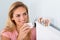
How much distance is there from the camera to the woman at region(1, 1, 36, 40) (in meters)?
1.12

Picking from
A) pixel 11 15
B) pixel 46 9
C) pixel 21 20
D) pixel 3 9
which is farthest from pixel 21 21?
pixel 3 9

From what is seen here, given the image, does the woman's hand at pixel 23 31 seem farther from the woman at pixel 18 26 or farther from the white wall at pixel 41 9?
the white wall at pixel 41 9

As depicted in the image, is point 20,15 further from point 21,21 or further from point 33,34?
point 33,34

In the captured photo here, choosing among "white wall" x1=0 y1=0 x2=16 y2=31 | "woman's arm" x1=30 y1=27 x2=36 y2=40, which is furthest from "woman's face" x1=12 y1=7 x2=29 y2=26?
"white wall" x1=0 y1=0 x2=16 y2=31

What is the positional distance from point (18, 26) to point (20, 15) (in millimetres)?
115

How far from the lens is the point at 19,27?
3.91 feet

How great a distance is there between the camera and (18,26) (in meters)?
1.20

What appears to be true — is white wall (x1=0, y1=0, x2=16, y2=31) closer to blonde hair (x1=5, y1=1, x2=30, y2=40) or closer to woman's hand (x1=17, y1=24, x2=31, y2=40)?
blonde hair (x1=5, y1=1, x2=30, y2=40)

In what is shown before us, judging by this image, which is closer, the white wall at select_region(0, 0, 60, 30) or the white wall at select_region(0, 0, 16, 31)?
the white wall at select_region(0, 0, 60, 30)

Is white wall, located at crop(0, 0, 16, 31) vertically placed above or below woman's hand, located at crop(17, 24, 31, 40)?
above

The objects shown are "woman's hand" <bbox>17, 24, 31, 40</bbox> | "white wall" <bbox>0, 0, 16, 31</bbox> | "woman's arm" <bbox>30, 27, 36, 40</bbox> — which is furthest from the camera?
"white wall" <bbox>0, 0, 16, 31</bbox>

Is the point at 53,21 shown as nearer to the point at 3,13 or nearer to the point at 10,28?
the point at 10,28

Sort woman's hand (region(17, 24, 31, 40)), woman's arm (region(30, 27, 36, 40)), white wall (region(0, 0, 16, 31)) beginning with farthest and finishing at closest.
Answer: white wall (region(0, 0, 16, 31))
woman's arm (region(30, 27, 36, 40))
woman's hand (region(17, 24, 31, 40))

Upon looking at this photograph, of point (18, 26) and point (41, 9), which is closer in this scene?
point (18, 26)
